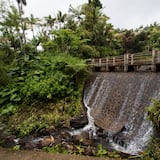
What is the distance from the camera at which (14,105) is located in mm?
13055

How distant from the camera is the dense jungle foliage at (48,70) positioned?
39.0 ft

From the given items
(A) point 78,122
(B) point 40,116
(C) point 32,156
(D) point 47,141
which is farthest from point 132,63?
(C) point 32,156

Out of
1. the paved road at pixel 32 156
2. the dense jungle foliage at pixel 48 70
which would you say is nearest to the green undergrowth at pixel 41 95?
the dense jungle foliage at pixel 48 70

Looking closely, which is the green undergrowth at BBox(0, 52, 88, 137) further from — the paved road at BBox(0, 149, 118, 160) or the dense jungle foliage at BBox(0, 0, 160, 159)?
the paved road at BBox(0, 149, 118, 160)

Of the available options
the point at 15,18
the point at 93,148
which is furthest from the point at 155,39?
the point at 93,148

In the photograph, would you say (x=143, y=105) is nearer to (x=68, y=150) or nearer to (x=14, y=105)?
(x=68, y=150)

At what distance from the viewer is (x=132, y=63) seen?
497 inches

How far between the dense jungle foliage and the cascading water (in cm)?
112

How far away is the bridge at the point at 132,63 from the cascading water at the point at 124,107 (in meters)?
0.65

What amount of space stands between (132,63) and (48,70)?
19.1 ft

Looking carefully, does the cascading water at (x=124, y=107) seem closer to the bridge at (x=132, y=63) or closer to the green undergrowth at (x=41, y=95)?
the bridge at (x=132, y=63)

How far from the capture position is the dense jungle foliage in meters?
11.9

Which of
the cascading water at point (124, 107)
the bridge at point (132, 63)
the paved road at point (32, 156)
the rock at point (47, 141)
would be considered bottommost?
the rock at point (47, 141)

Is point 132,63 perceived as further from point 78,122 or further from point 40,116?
point 40,116
